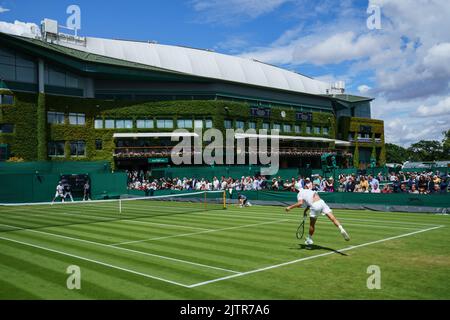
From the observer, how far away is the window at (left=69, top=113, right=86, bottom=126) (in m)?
60.2

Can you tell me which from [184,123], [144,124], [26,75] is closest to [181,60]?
[184,123]

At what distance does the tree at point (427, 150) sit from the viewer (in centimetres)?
13262

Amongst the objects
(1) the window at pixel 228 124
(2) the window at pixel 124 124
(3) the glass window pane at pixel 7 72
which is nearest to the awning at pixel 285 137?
(1) the window at pixel 228 124

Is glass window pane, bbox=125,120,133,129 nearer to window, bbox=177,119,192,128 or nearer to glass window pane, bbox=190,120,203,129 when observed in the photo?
window, bbox=177,119,192,128

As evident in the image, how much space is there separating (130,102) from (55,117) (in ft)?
35.3

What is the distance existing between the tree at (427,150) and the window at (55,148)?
11251cm

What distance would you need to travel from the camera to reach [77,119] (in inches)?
2389

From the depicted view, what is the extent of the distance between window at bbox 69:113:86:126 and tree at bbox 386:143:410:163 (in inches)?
4782

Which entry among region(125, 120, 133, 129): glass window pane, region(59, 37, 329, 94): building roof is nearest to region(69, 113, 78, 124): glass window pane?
region(125, 120, 133, 129): glass window pane

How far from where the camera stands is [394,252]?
13.0 meters

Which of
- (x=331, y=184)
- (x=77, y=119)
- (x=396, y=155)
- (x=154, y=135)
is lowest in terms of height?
(x=331, y=184)

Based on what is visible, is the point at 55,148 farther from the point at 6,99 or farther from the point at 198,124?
the point at 198,124

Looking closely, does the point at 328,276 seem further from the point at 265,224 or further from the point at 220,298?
the point at 265,224
